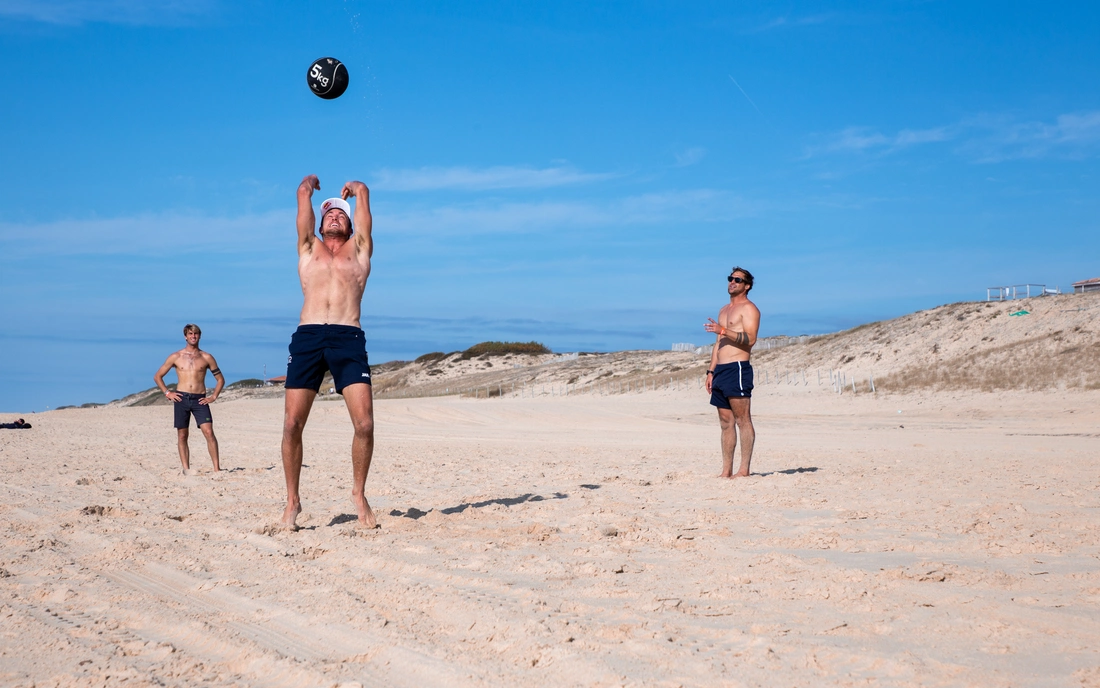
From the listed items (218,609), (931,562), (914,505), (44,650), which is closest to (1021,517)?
(914,505)

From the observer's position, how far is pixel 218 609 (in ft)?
12.7

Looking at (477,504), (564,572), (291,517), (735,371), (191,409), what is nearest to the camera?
(564,572)

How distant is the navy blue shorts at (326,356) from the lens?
600cm

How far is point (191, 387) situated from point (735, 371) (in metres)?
6.25

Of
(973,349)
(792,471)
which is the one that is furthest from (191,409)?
(973,349)

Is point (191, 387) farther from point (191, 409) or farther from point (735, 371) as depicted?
point (735, 371)

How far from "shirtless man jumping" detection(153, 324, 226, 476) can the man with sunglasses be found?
5.59 m

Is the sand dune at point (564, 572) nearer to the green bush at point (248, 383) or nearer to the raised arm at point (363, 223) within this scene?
the raised arm at point (363, 223)

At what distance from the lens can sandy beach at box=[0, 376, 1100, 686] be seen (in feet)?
10.0

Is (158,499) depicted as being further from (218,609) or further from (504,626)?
(504,626)

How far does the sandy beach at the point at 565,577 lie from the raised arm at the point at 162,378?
3.31ft

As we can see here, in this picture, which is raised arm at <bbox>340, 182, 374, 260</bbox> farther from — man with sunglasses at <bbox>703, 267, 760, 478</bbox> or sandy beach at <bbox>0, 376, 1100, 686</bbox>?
man with sunglasses at <bbox>703, 267, 760, 478</bbox>

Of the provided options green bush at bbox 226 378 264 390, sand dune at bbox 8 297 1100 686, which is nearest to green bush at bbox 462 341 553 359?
green bush at bbox 226 378 264 390

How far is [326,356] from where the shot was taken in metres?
6.01
